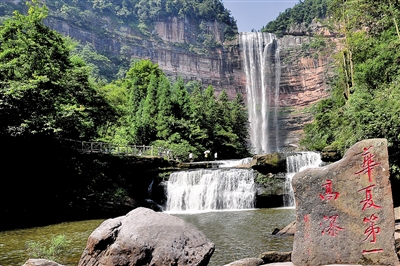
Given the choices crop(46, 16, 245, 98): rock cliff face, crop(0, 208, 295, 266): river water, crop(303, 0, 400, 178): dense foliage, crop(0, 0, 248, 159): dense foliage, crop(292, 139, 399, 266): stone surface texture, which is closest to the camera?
crop(292, 139, 399, 266): stone surface texture

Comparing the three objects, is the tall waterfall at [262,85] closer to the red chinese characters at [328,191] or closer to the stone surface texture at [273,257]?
the stone surface texture at [273,257]

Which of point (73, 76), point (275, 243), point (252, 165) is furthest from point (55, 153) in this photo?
→ point (275, 243)

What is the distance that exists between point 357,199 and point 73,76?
50.5ft

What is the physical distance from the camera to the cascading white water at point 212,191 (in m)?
15.8

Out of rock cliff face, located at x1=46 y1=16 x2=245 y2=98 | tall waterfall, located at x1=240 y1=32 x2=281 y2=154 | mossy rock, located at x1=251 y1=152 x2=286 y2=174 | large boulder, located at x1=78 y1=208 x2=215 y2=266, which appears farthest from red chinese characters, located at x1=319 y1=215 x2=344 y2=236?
rock cliff face, located at x1=46 y1=16 x2=245 y2=98

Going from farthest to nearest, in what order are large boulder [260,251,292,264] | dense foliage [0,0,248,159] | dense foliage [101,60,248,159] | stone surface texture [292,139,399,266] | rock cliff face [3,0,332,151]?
rock cliff face [3,0,332,151] < dense foliage [101,60,248,159] < dense foliage [0,0,248,159] < large boulder [260,251,292,264] < stone surface texture [292,139,399,266]

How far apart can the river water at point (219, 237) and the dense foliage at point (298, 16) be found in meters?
52.9

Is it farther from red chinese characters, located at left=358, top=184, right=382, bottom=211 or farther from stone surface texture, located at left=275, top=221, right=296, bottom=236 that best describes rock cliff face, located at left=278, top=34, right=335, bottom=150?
red chinese characters, located at left=358, top=184, right=382, bottom=211

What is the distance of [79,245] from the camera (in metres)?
8.35

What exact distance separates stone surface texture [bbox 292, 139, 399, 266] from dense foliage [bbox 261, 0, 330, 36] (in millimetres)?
58557

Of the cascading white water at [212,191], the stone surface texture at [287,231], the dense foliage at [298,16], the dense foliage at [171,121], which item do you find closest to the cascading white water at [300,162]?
the cascading white water at [212,191]

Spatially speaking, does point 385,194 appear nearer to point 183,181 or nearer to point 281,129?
point 183,181

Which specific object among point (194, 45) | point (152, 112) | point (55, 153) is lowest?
point (55, 153)

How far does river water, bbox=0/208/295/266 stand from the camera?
277 inches
